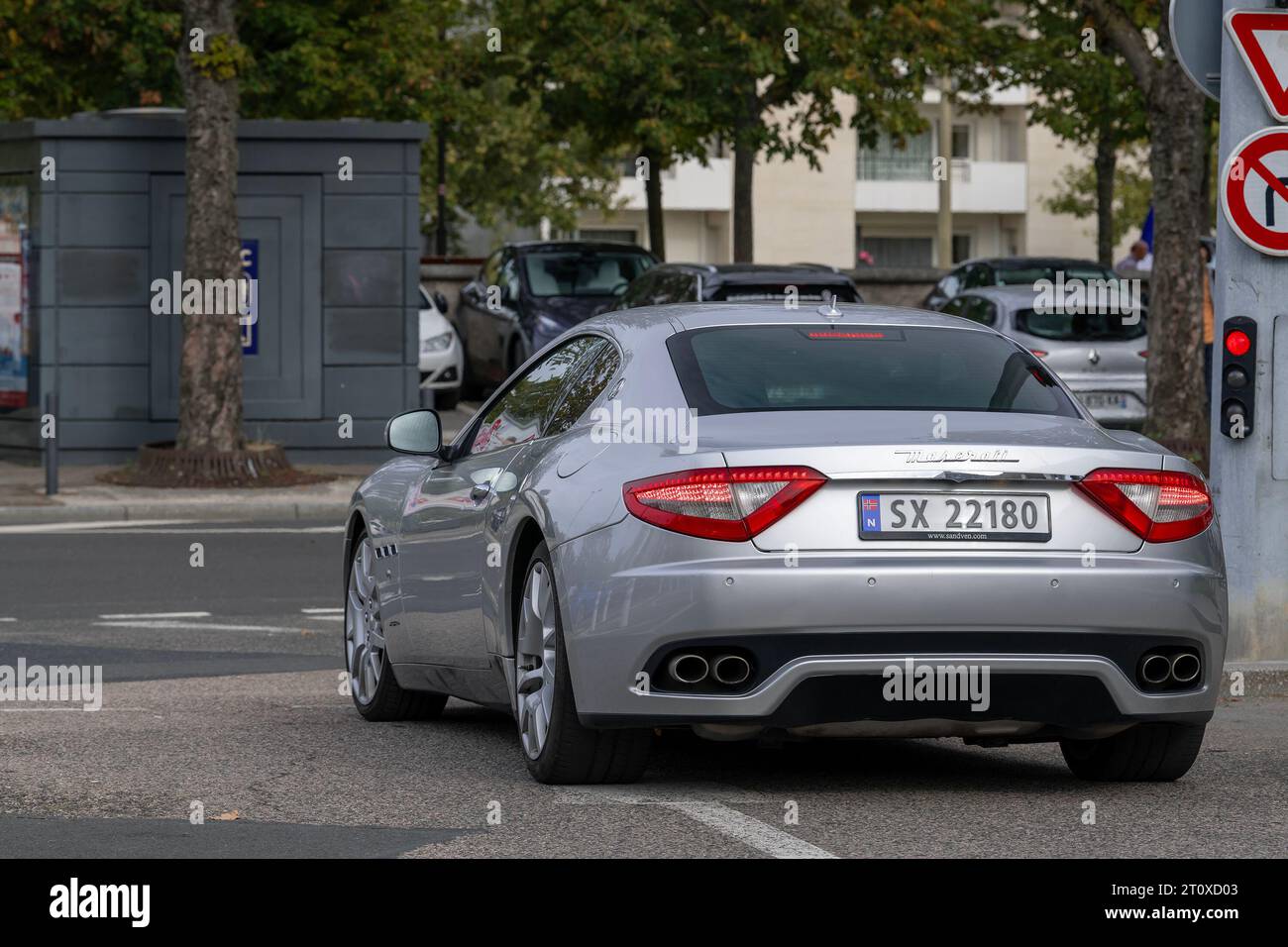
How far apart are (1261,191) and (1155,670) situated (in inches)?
150

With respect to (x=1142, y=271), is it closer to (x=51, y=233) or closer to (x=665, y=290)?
(x=665, y=290)

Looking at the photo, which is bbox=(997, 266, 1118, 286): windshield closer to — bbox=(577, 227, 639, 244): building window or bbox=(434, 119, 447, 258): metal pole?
bbox=(434, 119, 447, 258): metal pole

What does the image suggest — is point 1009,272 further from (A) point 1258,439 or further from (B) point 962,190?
(B) point 962,190

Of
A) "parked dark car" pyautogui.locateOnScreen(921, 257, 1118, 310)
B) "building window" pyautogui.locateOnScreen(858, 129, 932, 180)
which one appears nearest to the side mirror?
"parked dark car" pyautogui.locateOnScreen(921, 257, 1118, 310)

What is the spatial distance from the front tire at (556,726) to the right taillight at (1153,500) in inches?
56.3

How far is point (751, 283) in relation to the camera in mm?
25297

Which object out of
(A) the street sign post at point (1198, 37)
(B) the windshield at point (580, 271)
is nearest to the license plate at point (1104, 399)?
(B) the windshield at point (580, 271)

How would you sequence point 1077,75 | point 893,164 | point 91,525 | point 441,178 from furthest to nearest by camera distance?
1. point 893,164
2. point 441,178
3. point 1077,75
4. point 91,525

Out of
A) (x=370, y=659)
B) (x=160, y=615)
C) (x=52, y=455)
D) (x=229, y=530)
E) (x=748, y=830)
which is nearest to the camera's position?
(x=748, y=830)

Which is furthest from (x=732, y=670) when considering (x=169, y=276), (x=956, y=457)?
(x=169, y=276)

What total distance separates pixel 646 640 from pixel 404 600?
2.16 metres

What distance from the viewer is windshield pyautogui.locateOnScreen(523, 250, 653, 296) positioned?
30719 mm

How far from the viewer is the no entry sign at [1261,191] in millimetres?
10062
